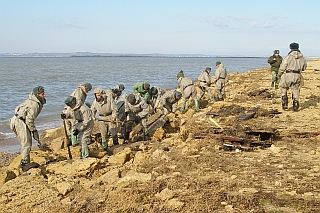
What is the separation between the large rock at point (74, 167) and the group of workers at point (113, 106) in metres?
0.62

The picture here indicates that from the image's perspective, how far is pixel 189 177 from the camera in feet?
19.8

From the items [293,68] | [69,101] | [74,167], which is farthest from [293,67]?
[74,167]

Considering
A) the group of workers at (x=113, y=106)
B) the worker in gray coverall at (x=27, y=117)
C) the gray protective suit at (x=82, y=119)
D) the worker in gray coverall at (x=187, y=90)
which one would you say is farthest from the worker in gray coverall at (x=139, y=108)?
the worker in gray coverall at (x=187, y=90)

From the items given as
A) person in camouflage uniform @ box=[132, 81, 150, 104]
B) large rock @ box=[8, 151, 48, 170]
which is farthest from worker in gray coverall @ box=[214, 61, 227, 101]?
large rock @ box=[8, 151, 48, 170]

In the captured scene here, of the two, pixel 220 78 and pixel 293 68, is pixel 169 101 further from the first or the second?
pixel 293 68

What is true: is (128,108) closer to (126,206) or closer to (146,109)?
(146,109)

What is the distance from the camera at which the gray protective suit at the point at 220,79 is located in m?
14.5

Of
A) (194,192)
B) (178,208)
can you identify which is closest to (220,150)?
(194,192)

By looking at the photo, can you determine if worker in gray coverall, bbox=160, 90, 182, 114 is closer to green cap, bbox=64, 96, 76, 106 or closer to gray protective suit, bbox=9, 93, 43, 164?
green cap, bbox=64, 96, 76, 106

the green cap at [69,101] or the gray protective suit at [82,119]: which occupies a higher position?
the green cap at [69,101]

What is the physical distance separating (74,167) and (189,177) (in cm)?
231

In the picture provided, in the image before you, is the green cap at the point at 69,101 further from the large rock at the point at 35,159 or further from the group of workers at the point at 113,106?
the large rock at the point at 35,159

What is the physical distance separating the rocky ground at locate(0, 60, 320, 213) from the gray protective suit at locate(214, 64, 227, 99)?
5.32 metres

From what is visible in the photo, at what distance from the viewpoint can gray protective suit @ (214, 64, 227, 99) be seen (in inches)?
572
